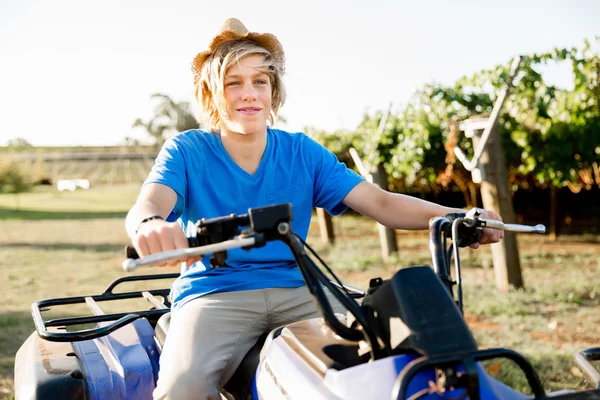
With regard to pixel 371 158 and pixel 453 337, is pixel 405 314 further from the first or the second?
pixel 371 158

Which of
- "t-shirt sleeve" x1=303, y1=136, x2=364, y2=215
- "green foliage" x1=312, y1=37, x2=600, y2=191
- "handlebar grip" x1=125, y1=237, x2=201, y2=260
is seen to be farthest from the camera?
"green foliage" x1=312, y1=37, x2=600, y2=191

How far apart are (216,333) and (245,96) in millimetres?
895

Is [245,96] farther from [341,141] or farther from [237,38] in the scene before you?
[341,141]

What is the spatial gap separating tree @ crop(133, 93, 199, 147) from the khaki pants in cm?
3496

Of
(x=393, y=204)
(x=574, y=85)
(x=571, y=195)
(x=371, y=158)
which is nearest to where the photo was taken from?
(x=393, y=204)

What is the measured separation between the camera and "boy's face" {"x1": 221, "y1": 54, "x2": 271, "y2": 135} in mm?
2428

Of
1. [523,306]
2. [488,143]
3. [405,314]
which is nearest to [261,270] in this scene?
[405,314]

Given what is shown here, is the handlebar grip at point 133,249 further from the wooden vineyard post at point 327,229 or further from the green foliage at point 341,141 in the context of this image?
the green foliage at point 341,141

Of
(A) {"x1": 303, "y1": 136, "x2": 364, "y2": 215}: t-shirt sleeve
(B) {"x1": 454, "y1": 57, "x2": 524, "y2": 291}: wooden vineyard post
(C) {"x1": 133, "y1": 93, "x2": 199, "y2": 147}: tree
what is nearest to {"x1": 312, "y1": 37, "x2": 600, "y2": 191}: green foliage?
(B) {"x1": 454, "y1": 57, "x2": 524, "y2": 291}: wooden vineyard post

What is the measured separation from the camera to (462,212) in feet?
6.95

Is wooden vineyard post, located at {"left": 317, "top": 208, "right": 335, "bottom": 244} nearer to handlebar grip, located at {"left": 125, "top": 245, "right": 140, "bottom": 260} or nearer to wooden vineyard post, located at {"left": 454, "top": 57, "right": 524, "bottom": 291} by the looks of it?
wooden vineyard post, located at {"left": 454, "top": 57, "right": 524, "bottom": 291}

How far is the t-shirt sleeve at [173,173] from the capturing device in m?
2.25

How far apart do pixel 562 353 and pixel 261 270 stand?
3.55m

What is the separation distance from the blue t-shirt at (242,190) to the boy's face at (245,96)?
A: 0.14 meters
